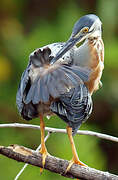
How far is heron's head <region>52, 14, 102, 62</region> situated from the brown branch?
36cm

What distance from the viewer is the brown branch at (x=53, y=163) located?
150 centimetres

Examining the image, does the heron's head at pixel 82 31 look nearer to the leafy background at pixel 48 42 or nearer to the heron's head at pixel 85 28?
the heron's head at pixel 85 28

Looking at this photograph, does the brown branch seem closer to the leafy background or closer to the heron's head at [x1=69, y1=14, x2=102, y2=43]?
the heron's head at [x1=69, y1=14, x2=102, y2=43]

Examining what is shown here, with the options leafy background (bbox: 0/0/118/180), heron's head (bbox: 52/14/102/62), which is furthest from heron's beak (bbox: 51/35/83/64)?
leafy background (bbox: 0/0/118/180)

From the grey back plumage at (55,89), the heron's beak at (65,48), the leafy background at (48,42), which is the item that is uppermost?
the heron's beak at (65,48)

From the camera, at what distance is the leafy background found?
10.3 ft

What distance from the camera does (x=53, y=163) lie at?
1552 mm

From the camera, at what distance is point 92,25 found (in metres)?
1.73

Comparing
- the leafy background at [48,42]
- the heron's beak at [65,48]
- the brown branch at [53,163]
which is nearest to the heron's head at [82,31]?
the heron's beak at [65,48]

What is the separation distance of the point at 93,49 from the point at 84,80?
198mm

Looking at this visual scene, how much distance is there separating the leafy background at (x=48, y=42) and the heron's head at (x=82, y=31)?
1209mm

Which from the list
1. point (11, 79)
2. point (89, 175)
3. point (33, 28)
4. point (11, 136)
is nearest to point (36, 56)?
point (89, 175)

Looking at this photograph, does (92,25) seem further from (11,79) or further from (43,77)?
(11,79)

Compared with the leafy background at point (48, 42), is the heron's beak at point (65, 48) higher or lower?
higher
